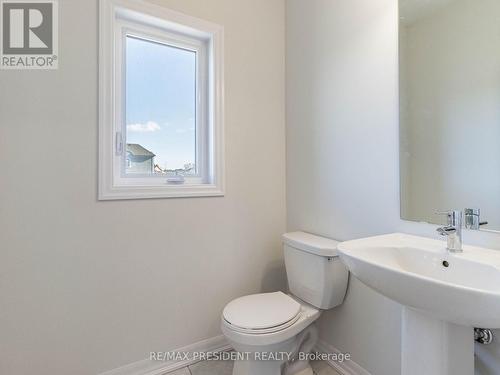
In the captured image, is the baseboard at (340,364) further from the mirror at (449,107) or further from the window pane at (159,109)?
the window pane at (159,109)

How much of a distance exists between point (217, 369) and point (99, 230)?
102 centimetres

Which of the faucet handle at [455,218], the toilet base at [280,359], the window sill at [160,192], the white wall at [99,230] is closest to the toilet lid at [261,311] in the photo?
the toilet base at [280,359]

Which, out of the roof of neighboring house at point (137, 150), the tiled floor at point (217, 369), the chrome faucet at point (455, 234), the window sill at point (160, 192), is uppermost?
the roof of neighboring house at point (137, 150)

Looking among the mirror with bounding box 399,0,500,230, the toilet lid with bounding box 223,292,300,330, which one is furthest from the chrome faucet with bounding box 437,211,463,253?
the toilet lid with bounding box 223,292,300,330

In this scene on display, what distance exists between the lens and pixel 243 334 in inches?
45.6

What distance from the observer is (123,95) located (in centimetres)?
151

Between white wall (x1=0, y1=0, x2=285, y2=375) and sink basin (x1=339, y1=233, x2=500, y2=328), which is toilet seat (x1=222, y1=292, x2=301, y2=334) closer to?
white wall (x1=0, y1=0, x2=285, y2=375)

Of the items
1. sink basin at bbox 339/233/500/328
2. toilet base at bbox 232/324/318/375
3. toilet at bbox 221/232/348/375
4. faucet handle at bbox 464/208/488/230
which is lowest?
toilet base at bbox 232/324/318/375

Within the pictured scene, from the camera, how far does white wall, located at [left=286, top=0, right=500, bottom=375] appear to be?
123 cm

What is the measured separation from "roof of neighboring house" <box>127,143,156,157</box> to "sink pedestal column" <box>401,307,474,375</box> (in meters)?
1.52

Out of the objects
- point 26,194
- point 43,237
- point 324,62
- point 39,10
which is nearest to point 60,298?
point 43,237

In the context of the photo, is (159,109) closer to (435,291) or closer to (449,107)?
(449,107)

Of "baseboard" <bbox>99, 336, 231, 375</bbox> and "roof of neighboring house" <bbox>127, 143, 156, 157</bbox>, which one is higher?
"roof of neighboring house" <bbox>127, 143, 156, 157</bbox>

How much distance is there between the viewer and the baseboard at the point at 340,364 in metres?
1.39
